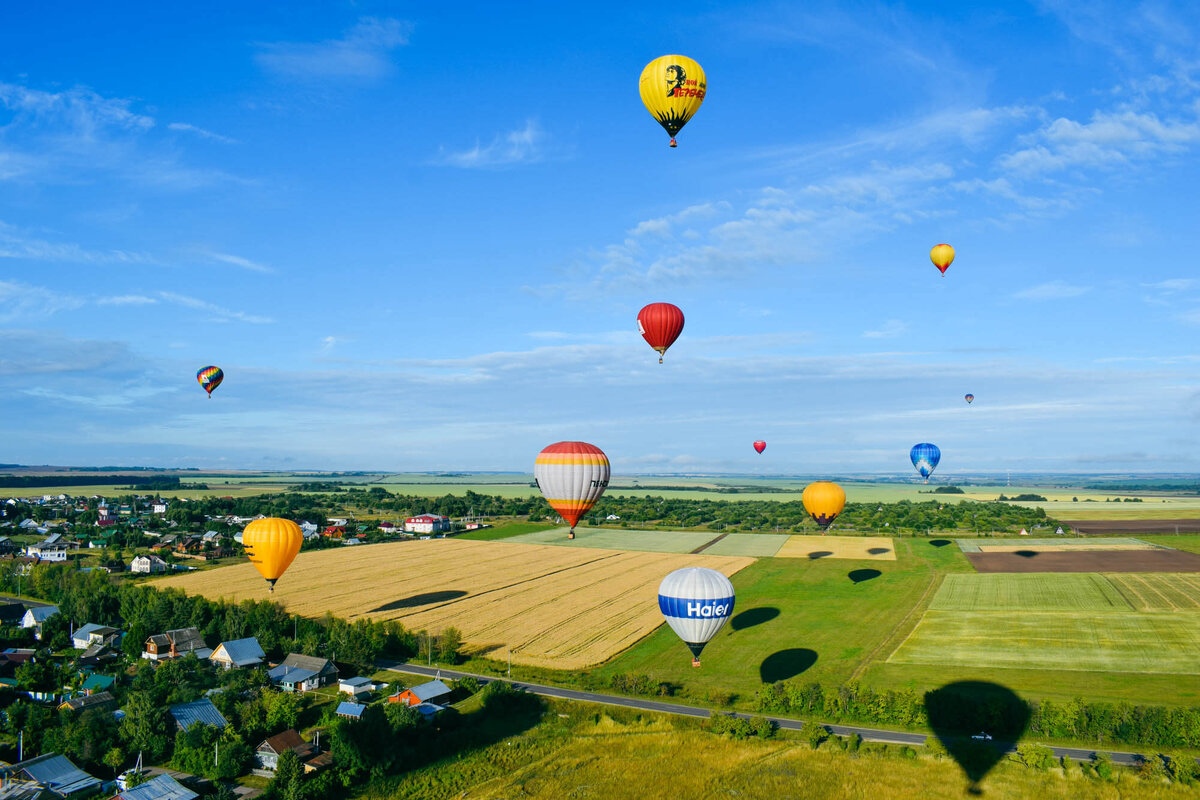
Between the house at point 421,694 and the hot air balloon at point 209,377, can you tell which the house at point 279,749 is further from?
the hot air balloon at point 209,377

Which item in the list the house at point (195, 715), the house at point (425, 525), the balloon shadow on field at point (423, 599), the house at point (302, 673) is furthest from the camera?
the house at point (425, 525)

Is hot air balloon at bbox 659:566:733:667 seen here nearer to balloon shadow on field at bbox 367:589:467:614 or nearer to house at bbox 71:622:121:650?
balloon shadow on field at bbox 367:589:467:614

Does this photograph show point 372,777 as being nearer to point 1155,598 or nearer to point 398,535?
point 1155,598

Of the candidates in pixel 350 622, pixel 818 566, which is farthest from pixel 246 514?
pixel 818 566

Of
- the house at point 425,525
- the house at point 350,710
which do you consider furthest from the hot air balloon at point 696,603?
the house at point 425,525

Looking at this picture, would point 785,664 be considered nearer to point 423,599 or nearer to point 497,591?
point 497,591
